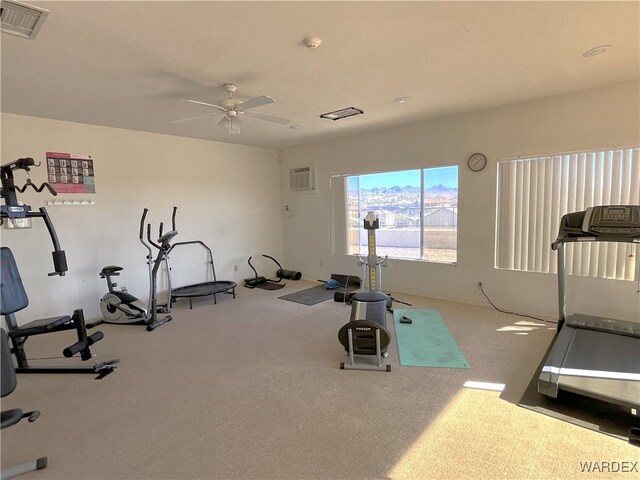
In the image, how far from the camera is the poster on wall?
4.13m

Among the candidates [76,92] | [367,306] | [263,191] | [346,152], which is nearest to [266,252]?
[263,191]

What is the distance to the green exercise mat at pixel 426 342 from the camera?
301 centimetres

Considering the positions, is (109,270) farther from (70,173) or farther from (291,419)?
(291,419)

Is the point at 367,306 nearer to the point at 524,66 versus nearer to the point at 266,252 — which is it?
the point at 524,66

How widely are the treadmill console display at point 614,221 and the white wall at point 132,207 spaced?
5045 mm

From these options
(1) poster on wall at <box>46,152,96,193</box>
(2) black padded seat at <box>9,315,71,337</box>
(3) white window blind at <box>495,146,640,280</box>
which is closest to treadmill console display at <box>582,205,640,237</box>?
A: (3) white window blind at <box>495,146,640,280</box>

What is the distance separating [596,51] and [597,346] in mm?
2421

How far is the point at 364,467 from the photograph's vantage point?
1.83m

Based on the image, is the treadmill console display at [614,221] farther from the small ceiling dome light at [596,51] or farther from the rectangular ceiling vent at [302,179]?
the rectangular ceiling vent at [302,179]

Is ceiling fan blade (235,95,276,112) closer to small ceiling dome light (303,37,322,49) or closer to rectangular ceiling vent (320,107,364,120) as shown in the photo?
small ceiling dome light (303,37,322,49)

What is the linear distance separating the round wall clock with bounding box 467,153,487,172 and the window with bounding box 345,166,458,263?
27cm

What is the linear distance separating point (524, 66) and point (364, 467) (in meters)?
3.33

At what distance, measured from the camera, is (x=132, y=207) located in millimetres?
4840

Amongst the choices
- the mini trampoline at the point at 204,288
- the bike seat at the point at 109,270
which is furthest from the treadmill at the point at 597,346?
the bike seat at the point at 109,270
